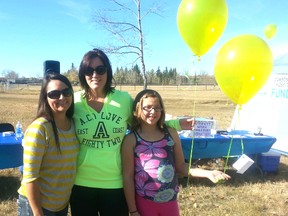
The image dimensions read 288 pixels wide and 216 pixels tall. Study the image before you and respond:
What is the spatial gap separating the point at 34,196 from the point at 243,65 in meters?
2.04

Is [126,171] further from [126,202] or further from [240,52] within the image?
[240,52]

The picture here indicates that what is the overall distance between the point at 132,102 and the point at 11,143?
2.40 metres

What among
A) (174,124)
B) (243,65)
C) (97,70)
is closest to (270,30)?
(243,65)

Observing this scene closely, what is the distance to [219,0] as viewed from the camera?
281 cm

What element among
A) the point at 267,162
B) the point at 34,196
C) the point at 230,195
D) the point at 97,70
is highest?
the point at 97,70

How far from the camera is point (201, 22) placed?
278 cm

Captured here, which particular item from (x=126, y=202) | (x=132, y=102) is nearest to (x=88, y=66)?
(x=132, y=102)

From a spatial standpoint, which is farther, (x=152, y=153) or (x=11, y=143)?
(x=11, y=143)

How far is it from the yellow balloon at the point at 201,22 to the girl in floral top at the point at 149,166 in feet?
3.34

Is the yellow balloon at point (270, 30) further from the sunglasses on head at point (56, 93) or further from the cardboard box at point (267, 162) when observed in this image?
the sunglasses on head at point (56, 93)

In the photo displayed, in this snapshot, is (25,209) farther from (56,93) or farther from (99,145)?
(56,93)

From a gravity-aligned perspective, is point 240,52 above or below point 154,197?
above

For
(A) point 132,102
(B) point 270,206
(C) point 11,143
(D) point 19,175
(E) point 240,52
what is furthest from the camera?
(D) point 19,175

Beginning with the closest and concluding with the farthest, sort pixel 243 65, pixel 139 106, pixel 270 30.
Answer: pixel 139 106, pixel 243 65, pixel 270 30
